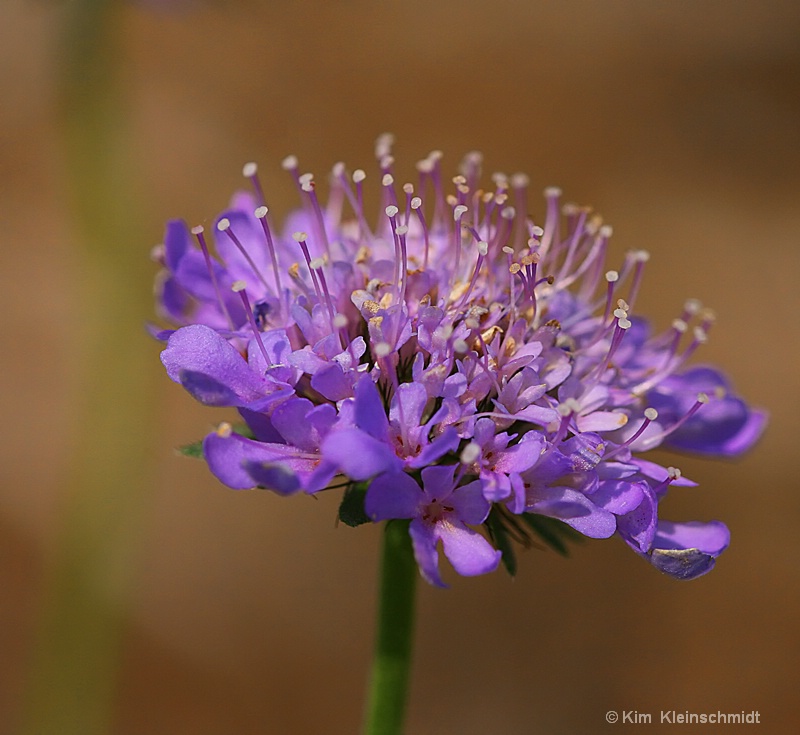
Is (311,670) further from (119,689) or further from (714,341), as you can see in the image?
(714,341)

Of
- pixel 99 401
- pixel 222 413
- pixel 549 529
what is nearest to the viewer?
pixel 549 529

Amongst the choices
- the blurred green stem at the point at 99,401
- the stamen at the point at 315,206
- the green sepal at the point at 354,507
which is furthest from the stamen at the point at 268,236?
the blurred green stem at the point at 99,401

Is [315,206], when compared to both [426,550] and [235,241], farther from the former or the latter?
[426,550]

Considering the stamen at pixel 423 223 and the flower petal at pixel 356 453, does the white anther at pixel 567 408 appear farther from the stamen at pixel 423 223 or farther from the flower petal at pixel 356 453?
the stamen at pixel 423 223

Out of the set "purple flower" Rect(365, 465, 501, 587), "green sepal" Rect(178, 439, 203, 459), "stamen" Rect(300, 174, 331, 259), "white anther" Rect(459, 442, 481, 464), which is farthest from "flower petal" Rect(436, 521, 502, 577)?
"stamen" Rect(300, 174, 331, 259)

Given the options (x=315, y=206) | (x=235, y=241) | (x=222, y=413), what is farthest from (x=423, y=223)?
(x=222, y=413)

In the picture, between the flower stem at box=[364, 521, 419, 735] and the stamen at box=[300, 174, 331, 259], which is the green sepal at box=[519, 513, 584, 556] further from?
the stamen at box=[300, 174, 331, 259]
